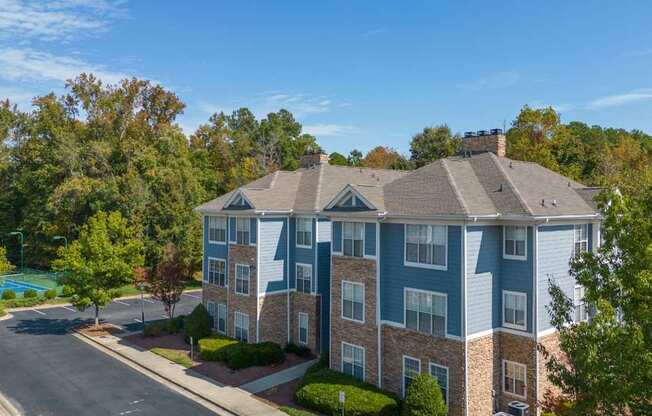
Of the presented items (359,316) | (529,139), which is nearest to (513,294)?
(359,316)

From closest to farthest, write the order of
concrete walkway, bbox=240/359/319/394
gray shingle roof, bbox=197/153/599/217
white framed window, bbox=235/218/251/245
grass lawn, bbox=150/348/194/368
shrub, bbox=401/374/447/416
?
shrub, bbox=401/374/447/416, gray shingle roof, bbox=197/153/599/217, concrete walkway, bbox=240/359/319/394, grass lawn, bbox=150/348/194/368, white framed window, bbox=235/218/251/245

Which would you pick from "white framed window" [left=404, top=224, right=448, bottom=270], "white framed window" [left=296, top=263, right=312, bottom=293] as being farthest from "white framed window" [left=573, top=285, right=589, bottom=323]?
"white framed window" [left=296, top=263, right=312, bottom=293]

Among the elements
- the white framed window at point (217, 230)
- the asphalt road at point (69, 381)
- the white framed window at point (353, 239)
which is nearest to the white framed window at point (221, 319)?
the white framed window at point (217, 230)

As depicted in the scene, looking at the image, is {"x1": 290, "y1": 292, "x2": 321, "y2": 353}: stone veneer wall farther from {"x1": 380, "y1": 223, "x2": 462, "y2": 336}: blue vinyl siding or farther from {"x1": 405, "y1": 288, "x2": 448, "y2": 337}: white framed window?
{"x1": 405, "y1": 288, "x2": 448, "y2": 337}: white framed window

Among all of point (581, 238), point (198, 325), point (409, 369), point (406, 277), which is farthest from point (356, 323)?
point (198, 325)

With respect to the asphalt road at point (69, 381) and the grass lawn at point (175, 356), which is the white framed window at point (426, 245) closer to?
the asphalt road at point (69, 381)

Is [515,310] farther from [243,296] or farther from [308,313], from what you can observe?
[243,296]

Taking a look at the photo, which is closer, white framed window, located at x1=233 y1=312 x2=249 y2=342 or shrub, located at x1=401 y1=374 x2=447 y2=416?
shrub, located at x1=401 y1=374 x2=447 y2=416
